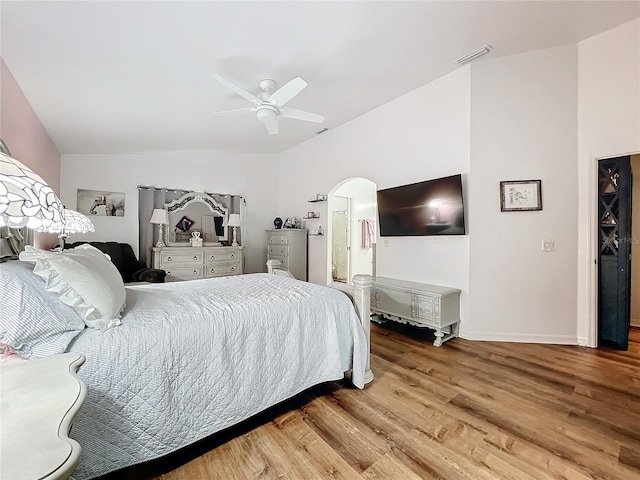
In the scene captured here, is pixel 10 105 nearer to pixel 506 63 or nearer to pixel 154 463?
pixel 154 463

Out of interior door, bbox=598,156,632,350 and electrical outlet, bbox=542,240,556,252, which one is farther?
electrical outlet, bbox=542,240,556,252

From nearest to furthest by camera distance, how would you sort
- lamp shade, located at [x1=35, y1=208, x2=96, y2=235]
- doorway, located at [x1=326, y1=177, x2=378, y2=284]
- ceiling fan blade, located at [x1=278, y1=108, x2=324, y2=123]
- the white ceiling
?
lamp shade, located at [x1=35, y1=208, x2=96, y2=235]
the white ceiling
ceiling fan blade, located at [x1=278, y1=108, x2=324, y2=123]
doorway, located at [x1=326, y1=177, x2=378, y2=284]

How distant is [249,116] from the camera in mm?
3838

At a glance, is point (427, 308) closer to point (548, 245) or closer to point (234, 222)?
point (548, 245)

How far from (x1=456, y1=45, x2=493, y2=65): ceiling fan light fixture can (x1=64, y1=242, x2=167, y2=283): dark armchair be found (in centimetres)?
455

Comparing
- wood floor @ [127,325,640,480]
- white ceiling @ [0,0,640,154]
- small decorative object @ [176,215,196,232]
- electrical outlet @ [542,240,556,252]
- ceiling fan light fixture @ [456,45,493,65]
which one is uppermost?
ceiling fan light fixture @ [456,45,493,65]

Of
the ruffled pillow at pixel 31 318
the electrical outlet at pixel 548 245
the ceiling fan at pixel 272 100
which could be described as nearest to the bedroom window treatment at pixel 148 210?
the ceiling fan at pixel 272 100

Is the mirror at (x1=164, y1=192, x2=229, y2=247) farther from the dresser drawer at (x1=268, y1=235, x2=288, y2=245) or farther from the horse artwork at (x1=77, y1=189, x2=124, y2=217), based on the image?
the dresser drawer at (x1=268, y1=235, x2=288, y2=245)

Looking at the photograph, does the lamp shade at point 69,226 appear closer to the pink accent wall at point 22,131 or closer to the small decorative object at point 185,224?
the pink accent wall at point 22,131

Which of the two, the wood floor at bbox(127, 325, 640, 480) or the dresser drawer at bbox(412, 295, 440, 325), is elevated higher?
the dresser drawer at bbox(412, 295, 440, 325)

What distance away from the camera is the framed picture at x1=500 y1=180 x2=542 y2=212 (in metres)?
3.10

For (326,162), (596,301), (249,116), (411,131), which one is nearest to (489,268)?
(596,301)

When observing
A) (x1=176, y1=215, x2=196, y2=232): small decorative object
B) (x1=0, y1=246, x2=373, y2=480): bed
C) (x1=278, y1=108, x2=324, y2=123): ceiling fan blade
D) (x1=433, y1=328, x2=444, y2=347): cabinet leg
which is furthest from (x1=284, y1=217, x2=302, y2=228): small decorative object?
(x1=0, y1=246, x2=373, y2=480): bed

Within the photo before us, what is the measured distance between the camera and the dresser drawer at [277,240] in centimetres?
554
